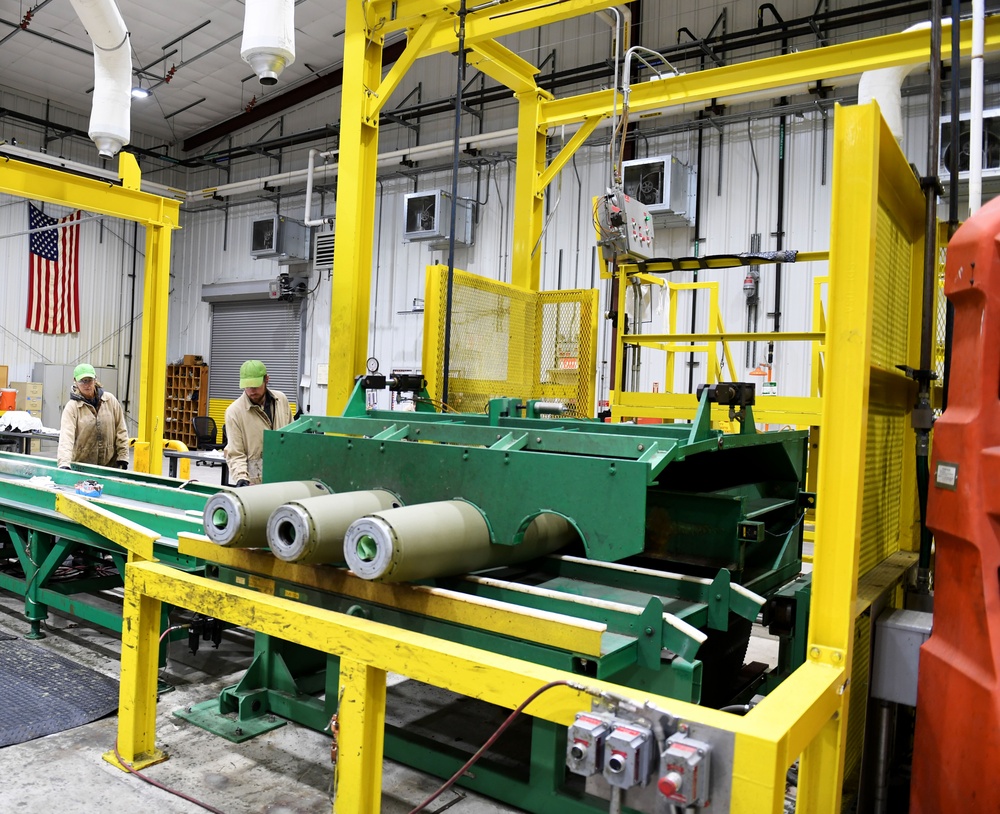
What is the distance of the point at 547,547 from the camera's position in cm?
291

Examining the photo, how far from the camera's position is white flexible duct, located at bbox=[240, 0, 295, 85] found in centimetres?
388

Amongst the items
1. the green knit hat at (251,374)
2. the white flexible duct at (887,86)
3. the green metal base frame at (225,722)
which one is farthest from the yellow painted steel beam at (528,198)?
the green metal base frame at (225,722)

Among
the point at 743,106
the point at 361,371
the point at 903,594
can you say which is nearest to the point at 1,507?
the point at 361,371

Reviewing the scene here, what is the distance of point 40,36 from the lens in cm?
1293

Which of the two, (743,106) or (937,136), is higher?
(743,106)

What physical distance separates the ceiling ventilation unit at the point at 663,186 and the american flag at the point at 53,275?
37.5 ft

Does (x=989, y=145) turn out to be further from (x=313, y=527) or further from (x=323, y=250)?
(x=323, y=250)

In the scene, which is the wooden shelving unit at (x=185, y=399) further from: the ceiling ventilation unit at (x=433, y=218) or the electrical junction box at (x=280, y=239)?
the ceiling ventilation unit at (x=433, y=218)

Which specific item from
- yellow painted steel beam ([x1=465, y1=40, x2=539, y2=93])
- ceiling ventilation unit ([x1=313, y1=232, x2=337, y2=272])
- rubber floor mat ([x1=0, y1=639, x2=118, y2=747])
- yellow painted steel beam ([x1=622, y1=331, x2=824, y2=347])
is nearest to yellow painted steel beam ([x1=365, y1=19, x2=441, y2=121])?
yellow painted steel beam ([x1=465, y1=40, x2=539, y2=93])

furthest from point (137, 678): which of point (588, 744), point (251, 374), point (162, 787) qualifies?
point (251, 374)

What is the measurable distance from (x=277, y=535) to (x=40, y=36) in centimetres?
1401

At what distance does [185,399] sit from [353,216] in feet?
43.1

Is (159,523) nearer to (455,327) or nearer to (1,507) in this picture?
(1,507)

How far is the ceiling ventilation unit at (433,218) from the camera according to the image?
40.7 ft
